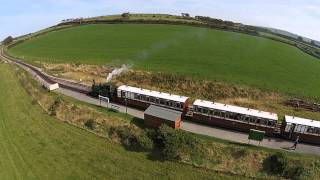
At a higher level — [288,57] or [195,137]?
[288,57]

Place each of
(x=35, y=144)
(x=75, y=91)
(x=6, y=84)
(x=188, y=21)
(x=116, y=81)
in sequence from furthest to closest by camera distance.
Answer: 1. (x=188, y=21)
2. (x=6, y=84)
3. (x=116, y=81)
4. (x=75, y=91)
5. (x=35, y=144)

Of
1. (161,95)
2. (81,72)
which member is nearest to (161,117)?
(161,95)

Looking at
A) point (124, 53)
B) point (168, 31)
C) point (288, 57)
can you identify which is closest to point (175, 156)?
point (124, 53)

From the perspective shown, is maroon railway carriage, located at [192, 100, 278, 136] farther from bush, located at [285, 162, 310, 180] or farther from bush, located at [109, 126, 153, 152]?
bush, located at [109, 126, 153, 152]

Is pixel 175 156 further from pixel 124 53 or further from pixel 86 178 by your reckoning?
pixel 124 53

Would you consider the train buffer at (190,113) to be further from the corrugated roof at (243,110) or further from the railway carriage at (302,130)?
the railway carriage at (302,130)
